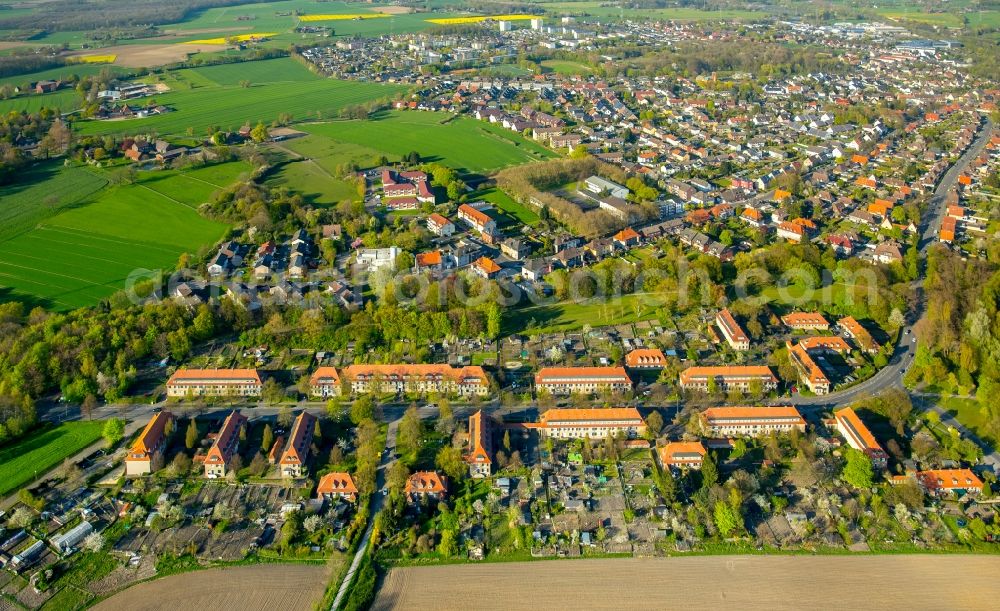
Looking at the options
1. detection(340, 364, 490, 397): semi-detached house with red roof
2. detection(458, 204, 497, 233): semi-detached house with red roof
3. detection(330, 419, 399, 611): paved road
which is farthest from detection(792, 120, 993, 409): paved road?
detection(458, 204, 497, 233): semi-detached house with red roof

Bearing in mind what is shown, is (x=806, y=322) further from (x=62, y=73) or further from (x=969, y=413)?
(x=62, y=73)

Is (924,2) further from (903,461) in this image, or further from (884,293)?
(903,461)

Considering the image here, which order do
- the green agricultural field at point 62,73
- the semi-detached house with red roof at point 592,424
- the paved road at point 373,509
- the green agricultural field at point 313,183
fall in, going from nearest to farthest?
the paved road at point 373,509, the semi-detached house with red roof at point 592,424, the green agricultural field at point 313,183, the green agricultural field at point 62,73

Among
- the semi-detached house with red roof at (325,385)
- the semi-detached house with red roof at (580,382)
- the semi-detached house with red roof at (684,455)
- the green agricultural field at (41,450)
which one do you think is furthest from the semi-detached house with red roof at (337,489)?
the semi-detached house with red roof at (684,455)

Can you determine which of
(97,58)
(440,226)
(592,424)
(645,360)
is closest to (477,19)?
(97,58)

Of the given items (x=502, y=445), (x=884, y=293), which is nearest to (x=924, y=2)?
(x=884, y=293)

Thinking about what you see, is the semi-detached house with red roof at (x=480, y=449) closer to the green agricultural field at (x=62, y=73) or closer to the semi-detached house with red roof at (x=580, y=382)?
the semi-detached house with red roof at (x=580, y=382)

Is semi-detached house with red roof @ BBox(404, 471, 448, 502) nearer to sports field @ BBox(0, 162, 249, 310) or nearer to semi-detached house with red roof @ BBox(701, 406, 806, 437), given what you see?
semi-detached house with red roof @ BBox(701, 406, 806, 437)
